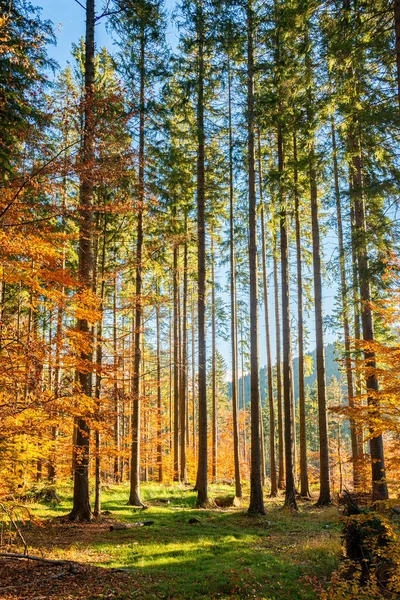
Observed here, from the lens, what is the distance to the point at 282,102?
13.9 m

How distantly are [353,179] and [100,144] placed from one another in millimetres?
10622

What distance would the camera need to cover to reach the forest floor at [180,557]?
229 inches

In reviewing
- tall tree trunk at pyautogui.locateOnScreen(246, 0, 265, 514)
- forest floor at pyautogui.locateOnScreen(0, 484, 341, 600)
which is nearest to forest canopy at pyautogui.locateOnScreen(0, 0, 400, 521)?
tall tree trunk at pyautogui.locateOnScreen(246, 0, 265, 514)

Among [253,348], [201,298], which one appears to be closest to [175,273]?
[201,298]

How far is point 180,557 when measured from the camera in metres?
7.69

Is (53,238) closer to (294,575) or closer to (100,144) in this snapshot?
(100,144)

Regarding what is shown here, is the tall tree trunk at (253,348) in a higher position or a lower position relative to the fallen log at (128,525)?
higher

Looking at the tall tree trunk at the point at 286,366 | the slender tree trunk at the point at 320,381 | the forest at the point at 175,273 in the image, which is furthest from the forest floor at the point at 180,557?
the slender tree trunk at the point at 320,381

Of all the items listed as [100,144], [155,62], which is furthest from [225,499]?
[155,62]

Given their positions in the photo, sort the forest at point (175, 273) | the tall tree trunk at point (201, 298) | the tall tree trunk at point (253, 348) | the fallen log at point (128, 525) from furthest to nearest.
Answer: the tall tree trunk at point (201, 298) < the tall tree trunk at point (253, 348) < the fallen log at point (128, 525) < the forest at point (175, 273)

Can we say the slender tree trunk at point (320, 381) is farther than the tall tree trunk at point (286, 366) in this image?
Yes

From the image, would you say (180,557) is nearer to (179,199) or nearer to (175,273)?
(179,199)

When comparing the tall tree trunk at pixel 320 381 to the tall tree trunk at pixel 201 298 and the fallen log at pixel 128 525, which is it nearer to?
the tall tree trunk at pixel 201 298

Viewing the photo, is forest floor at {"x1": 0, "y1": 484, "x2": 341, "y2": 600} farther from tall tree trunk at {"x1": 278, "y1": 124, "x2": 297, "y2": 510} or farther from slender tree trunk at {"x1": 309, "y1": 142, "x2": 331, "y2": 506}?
slender tree trunk at {"x1": 309, "y1": 142, "x2": 331, "y2": 506}
